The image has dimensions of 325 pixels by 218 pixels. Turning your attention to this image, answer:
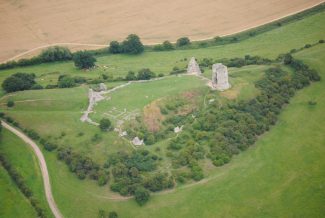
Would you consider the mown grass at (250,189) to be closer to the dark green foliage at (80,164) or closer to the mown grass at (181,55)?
the dark green foliage at (80,164)

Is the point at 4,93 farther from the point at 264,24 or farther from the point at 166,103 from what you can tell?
the point at 264,24

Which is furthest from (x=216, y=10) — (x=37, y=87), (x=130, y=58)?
(x=37, y=87)

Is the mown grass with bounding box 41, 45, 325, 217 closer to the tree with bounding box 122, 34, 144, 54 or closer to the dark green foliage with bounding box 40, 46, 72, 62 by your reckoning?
the dark green foliage with bounding box 40, 46, 72, 62

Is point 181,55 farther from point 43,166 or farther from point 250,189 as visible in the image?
point 250,189

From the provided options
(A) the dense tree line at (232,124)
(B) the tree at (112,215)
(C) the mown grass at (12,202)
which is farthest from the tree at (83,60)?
(B) the tree at (112,215)

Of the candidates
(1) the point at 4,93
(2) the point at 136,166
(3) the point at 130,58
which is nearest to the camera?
(2) the point at 136,166

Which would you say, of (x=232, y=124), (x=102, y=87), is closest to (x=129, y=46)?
(x=102, y=87)
